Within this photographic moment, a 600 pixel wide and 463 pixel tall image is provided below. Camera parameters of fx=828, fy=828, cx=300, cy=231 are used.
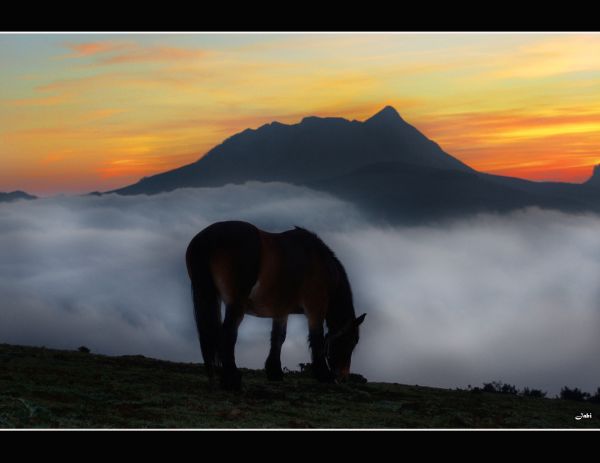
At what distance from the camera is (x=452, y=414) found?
680 inches

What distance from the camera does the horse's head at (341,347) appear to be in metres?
20.3

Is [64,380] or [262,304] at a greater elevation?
[262,304]

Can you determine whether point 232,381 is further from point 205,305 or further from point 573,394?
point 573,394

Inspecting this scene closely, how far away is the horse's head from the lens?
20.3 meters

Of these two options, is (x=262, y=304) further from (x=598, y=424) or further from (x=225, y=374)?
(x=598, y=424)

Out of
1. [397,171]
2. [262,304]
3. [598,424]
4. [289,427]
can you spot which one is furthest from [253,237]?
[397,171]

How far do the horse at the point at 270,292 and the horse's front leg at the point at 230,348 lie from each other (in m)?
0.02

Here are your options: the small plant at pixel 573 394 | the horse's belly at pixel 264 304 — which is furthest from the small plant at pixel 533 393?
the horse's belly at pixel 264 304

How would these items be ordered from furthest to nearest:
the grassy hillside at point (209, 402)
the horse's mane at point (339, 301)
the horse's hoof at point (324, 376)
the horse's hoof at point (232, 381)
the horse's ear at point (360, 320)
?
1. the horse's mane at point (339, 301)
2. the horse's ear at point (360, 320)
3. the horse's hoof at point (324, 376)
4. the horse's hoof at point (232, 381)
5. the grassy hillside at point (209, 402)

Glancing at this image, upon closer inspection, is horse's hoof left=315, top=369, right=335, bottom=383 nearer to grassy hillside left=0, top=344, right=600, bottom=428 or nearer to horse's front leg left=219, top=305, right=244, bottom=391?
grassy hillside left=0, top=344, right=600, bottom=428

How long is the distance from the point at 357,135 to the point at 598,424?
65.6 metres

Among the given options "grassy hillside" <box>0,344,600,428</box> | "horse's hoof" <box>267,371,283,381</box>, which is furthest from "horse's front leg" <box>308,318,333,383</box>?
"horse's hoof" <box>267,371,283,381</box>

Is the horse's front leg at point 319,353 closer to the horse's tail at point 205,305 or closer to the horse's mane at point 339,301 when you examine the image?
the horse's mane at point 339,301

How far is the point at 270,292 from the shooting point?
723 inches
